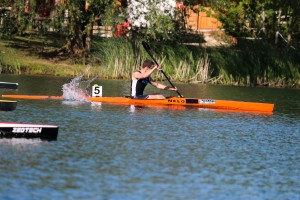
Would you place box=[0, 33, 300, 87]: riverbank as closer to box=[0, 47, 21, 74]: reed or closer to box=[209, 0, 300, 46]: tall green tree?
box=[0, 47, 21, 74]: reed

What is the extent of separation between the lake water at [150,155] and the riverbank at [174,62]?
15.8 metres

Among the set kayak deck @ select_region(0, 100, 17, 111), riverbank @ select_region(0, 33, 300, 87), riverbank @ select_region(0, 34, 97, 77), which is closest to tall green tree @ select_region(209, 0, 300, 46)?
riverbank @ select_region(0, 33, 300, 87)

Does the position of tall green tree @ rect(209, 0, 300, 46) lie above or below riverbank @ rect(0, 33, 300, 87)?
above

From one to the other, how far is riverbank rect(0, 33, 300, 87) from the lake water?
51.7 feet

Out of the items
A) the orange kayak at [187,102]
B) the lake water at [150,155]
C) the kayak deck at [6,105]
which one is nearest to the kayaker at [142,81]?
the orange kayak at [187,102]

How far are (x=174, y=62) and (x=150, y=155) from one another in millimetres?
29674

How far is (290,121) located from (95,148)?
11.3 meters

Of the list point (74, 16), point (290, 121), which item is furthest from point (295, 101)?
point (74, 16)

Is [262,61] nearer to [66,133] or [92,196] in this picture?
[66,133]

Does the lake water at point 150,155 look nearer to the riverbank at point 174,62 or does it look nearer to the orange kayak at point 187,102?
the orange kayak at point 187,102

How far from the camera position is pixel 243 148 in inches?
939

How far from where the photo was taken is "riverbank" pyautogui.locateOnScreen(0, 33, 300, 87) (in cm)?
4975

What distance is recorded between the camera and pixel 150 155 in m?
21.4

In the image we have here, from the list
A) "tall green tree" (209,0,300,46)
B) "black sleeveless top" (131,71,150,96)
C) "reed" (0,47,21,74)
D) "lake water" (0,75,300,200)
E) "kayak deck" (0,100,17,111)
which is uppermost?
"tall green tree" (209,0,300,46)
